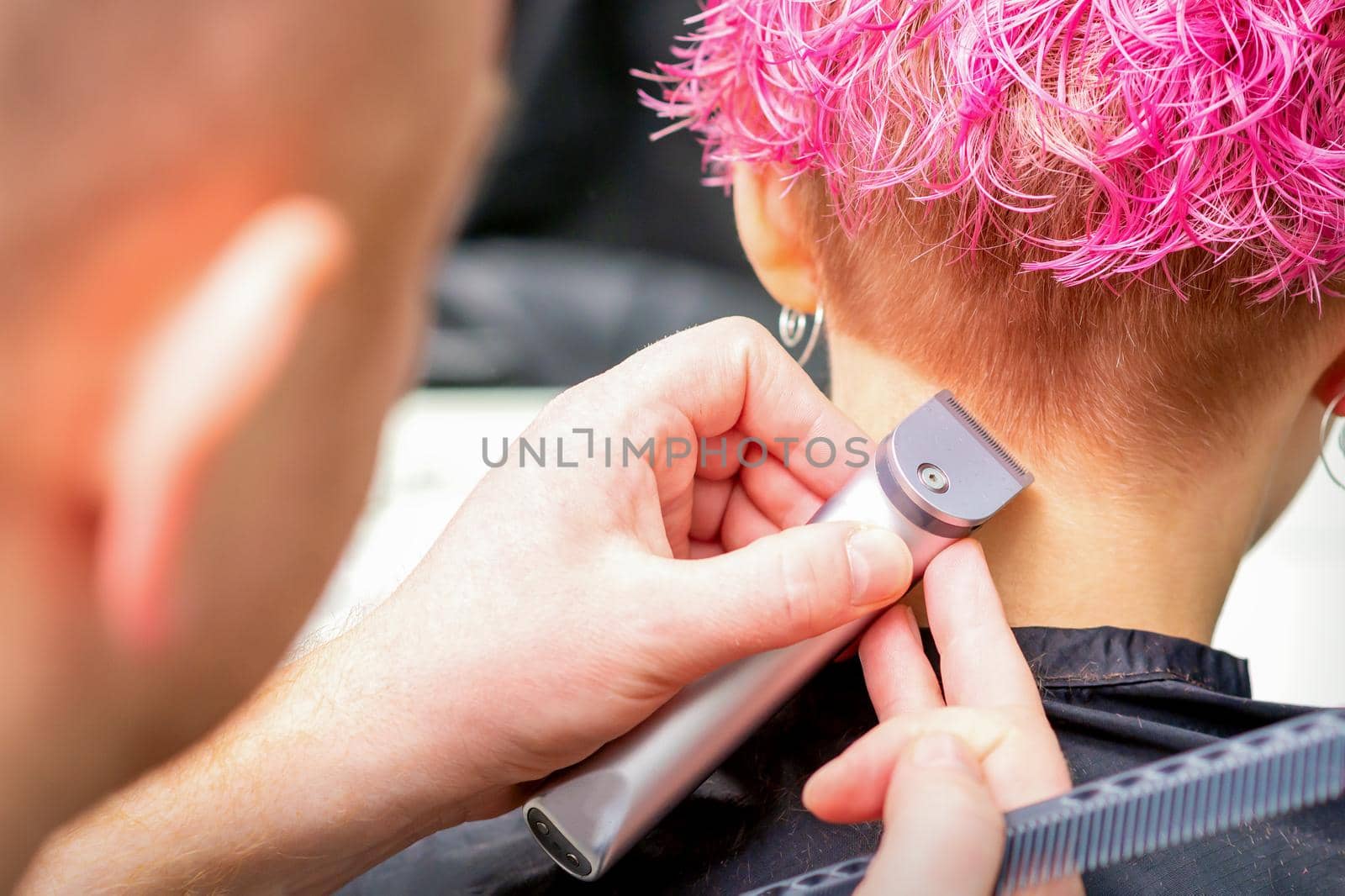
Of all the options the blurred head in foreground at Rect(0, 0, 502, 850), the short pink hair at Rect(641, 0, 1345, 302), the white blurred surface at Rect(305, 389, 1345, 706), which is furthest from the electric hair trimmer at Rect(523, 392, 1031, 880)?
the white blurred surface at Rect(305, 389, 1345, 706)

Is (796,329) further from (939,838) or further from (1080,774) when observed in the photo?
(939,838)

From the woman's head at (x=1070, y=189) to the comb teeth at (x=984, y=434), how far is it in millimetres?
28

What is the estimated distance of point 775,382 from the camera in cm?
63

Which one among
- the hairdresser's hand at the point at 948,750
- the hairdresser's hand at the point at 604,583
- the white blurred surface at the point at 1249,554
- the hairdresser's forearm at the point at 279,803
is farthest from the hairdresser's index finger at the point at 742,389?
the white blurred surface at the point at 1249,554

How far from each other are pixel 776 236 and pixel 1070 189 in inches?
8.1

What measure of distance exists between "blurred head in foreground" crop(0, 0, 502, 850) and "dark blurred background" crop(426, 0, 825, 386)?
1.30m

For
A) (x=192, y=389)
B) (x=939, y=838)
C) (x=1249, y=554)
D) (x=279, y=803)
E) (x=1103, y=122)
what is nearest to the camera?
(x=192, y=389)

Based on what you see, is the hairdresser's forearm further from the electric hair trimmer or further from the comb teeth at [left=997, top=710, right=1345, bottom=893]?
the comb teeth at [left=997, top=710, right=1345, bottom=893]

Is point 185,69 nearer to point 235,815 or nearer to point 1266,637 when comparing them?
point 235,815

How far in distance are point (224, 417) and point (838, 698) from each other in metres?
0.48

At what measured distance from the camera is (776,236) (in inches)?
26.6

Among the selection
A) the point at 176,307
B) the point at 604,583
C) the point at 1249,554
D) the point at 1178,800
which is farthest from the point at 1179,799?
the point at 1249,554

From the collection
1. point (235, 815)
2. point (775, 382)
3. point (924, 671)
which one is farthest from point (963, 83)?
point (235, 815)

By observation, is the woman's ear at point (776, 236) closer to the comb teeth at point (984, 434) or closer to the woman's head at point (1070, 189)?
the woman's head at point (1070, 189)
